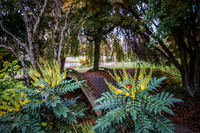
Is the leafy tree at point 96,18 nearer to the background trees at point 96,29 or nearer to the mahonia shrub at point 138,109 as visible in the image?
the background trees at point 96,29

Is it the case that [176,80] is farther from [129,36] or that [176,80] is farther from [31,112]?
[31,112]

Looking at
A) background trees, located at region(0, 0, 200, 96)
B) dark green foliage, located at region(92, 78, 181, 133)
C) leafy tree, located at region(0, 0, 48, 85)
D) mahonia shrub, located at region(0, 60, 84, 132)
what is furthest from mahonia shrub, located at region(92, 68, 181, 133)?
leafy tree, located at region(0, 0, 48, 85)

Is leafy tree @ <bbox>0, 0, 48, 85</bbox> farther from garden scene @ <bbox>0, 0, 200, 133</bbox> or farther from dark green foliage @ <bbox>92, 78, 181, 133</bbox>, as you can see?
dark green foliage @ <bbox>92, 78, 181, 133</bbox>

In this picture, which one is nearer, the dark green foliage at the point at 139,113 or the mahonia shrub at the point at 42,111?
the dark green foliage at the point at 139,113

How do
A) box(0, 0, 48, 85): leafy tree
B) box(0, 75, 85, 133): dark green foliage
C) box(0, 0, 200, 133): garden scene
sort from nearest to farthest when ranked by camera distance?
box(0, 75, 85, 133): dark green foliage
box(0, 0, 200, 133): garden scene
box(0, 0, 48, 85): leafy tree

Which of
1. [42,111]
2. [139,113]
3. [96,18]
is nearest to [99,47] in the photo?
[96,18]

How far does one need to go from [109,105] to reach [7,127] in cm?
88

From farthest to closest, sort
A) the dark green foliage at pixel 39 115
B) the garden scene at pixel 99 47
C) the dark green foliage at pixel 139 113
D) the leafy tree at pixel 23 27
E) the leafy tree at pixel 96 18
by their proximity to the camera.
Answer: the leafy tree at pixel 96 18
the leafy tree at pixel 23 27
the garden scene at pixel 99 47
the dark green foliage at pixel 39 115
the dark green foliage at pixel 139 113

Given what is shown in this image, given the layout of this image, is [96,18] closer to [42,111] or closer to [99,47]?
[99,47]

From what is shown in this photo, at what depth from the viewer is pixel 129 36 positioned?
6.91 meters

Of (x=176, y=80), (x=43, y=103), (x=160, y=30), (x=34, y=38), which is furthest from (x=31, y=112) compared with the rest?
(x=176, y=80)

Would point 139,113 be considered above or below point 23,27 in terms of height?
below

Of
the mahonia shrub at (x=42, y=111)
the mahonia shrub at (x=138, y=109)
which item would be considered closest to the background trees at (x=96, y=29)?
the mahonia shrub at (x=42, y=111)

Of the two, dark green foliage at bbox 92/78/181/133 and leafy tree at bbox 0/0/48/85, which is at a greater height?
leafy tree at bbox 0/0/48/85
